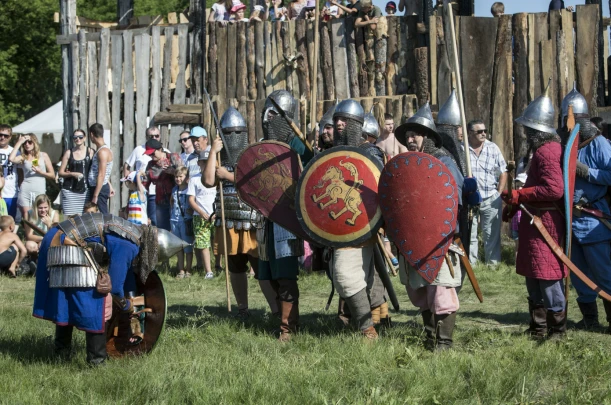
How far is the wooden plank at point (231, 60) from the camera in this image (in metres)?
12.2

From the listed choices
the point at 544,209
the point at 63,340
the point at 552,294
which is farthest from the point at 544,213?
the point at 63,340

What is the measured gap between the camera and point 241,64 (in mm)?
12156

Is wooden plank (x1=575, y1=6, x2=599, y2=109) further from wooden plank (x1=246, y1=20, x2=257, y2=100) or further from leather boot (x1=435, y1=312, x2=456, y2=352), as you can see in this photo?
leather boot (x1=435, y1=312, x2=456, y2=352)

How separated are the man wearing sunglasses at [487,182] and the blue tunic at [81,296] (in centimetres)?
468

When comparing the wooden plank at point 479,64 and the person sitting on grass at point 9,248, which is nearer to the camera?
the person sitting on grass at point 9,248

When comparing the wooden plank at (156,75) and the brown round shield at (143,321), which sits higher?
the wooden plank at (156,75)

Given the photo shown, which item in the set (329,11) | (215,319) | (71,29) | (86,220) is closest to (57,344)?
(86,220)

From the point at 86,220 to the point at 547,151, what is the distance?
2.75 meters

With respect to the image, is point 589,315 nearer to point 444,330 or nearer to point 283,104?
point 444,330

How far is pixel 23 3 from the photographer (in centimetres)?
2095

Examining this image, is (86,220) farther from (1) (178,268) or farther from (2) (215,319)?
(1) (178,268)

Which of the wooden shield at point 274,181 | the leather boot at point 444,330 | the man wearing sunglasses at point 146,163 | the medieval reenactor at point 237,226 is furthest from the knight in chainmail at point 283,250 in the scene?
the man wearing sunglasses at point 146,163

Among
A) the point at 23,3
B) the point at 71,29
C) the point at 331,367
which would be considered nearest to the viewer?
the point at 331,367

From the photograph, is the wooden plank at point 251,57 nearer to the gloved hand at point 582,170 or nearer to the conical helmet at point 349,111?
the conical helmet at point 349,111
